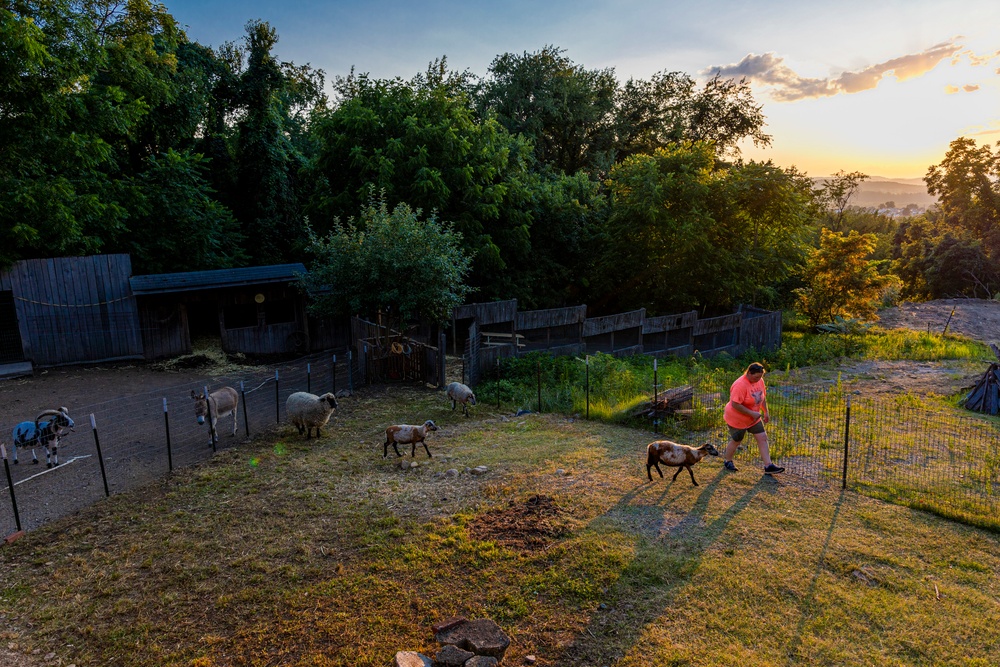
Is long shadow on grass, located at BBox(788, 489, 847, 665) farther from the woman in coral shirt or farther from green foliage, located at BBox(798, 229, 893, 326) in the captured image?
green foliage, located at BBox(798, 229, 893, 326)

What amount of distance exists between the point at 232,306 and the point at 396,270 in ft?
30.5

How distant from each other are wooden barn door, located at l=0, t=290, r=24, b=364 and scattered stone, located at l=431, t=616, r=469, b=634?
65.6ft

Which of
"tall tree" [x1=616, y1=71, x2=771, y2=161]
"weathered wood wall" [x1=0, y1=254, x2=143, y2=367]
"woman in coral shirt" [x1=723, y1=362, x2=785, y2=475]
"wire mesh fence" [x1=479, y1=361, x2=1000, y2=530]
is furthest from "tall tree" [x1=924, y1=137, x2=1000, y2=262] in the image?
"weathered wood wall" [x1=0, y1=254, x2=143, y2=367]

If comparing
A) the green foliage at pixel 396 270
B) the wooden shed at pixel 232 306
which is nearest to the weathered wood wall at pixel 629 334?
the green foliage at pixel 396 270

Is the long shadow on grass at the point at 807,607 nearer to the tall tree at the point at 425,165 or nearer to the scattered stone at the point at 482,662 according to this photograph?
the scattered stone at the point at 482,662

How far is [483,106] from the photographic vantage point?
120 ft

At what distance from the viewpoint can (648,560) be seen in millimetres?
6707

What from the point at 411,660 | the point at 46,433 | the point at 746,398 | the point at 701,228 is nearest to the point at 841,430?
the point at 746,398

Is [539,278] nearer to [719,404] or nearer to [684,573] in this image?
[719,404]

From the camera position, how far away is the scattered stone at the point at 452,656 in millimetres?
5055

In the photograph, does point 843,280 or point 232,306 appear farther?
point 843,280

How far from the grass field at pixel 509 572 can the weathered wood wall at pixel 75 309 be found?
13.0 metres

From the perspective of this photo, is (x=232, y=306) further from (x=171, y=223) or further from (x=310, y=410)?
(x=310, y=410)

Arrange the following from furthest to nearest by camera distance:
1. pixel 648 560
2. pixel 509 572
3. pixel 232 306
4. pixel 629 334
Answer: pixel 629 334, pixel 232 306, pixel 648 560, pixel 509 572
